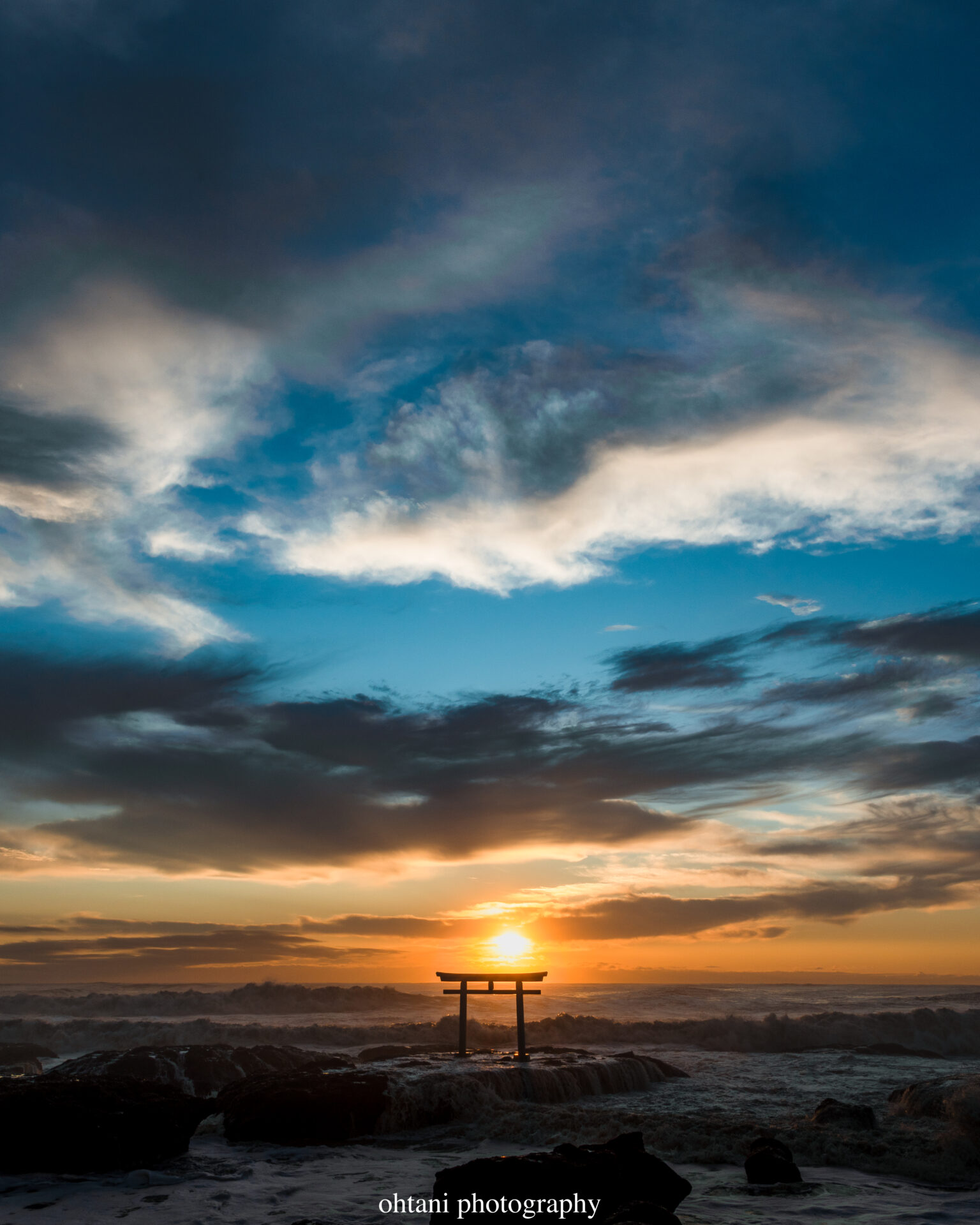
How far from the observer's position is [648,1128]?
1850cm

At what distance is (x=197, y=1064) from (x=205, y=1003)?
1598 inches

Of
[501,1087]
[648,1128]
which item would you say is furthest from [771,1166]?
[501,1087]

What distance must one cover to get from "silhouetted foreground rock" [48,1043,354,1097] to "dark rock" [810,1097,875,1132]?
14.3 metres

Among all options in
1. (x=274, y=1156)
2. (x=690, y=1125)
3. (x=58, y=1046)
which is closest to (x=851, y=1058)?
(x=690, y=1125)

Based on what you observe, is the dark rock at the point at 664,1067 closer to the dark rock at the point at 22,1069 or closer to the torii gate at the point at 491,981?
the torii gate at the point at 491,981

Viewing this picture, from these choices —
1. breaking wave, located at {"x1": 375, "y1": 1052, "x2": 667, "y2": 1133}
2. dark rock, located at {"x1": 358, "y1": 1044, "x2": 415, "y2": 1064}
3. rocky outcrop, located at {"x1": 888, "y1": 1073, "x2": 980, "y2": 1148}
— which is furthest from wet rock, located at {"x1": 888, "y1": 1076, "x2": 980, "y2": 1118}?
dark rock, located at {"x1": 358, "y1": 1044, "x2": 415, "y2": 1064}

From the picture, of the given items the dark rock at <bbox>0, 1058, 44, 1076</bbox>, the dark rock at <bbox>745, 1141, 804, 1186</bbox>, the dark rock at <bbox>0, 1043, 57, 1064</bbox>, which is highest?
the dark rock at <bbox>745, 1141, 804, 1186</bbox>

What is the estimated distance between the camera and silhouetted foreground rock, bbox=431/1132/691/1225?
33.3 feet

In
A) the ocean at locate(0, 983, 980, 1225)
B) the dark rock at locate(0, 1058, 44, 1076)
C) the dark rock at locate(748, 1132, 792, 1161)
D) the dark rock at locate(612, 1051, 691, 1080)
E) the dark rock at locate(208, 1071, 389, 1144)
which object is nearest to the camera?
the ocean at locate(0, 983, 980, 1225)

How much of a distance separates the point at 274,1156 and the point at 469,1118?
614 centimetres

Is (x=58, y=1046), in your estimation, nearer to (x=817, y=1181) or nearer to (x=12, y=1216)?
(x=12, y=1216)

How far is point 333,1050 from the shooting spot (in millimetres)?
38781

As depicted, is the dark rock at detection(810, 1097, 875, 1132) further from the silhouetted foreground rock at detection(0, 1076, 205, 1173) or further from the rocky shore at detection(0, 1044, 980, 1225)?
the silhouetted foreground rock at detection(0, 1076, 205, 1173)

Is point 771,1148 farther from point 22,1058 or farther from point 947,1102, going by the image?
point 22,1058
